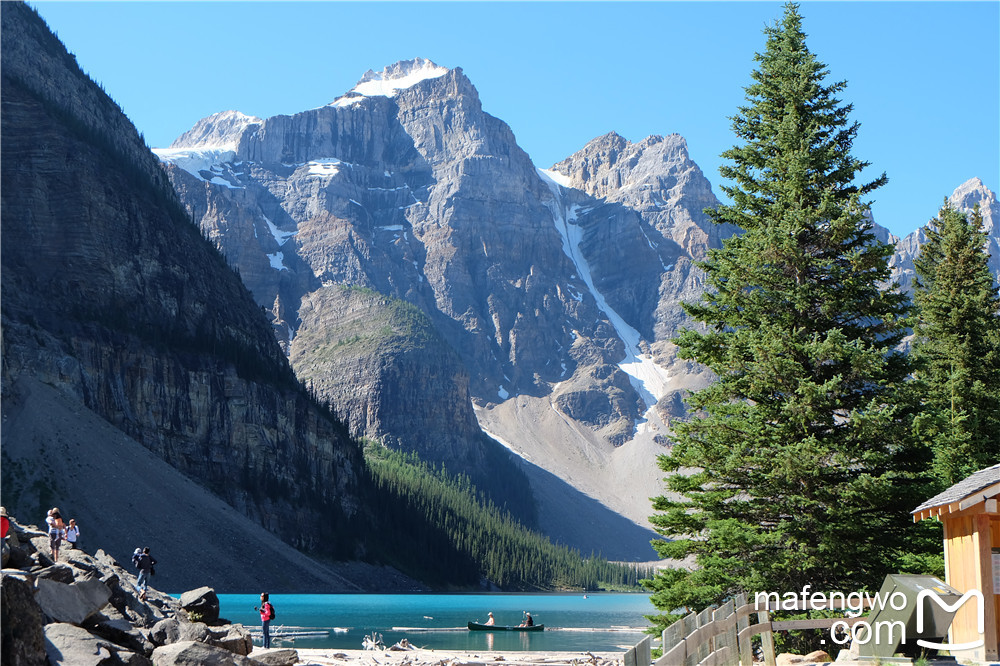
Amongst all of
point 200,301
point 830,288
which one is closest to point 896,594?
point 830,288

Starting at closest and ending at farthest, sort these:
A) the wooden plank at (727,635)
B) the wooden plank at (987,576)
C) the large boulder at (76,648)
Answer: the wooden plank at (727,635) → the wooden plank at (987,576) → the large boulder at (76,648)

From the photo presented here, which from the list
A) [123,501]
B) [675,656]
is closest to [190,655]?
[675,656]

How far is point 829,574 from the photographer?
24641 mm

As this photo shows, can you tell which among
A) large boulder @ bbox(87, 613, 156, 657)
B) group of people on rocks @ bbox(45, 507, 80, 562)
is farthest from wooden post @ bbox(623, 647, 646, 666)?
group of people on rocks @ bbox(45, 507, 80, 562)

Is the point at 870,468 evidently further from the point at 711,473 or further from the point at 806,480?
the point at 711,473

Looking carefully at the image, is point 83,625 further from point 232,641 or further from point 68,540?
point 68,540

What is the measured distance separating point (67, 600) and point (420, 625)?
63327 mm

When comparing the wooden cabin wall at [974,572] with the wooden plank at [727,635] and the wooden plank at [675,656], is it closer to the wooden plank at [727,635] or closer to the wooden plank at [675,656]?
the wooden plank at [727,635]

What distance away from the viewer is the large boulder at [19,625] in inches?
647

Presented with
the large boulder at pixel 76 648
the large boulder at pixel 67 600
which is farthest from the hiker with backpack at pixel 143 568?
the large boulder at pixel 76 648

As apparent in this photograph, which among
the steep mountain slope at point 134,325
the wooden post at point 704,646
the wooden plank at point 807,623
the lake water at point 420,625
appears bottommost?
the lake water at point 420,625

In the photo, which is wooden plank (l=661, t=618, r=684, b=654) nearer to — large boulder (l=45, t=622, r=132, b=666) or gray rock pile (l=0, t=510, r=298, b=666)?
gray rock pile (l=0, t=510, r=298, b=666)

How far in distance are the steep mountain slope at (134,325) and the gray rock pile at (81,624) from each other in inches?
3760

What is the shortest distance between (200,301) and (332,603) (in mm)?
77854
